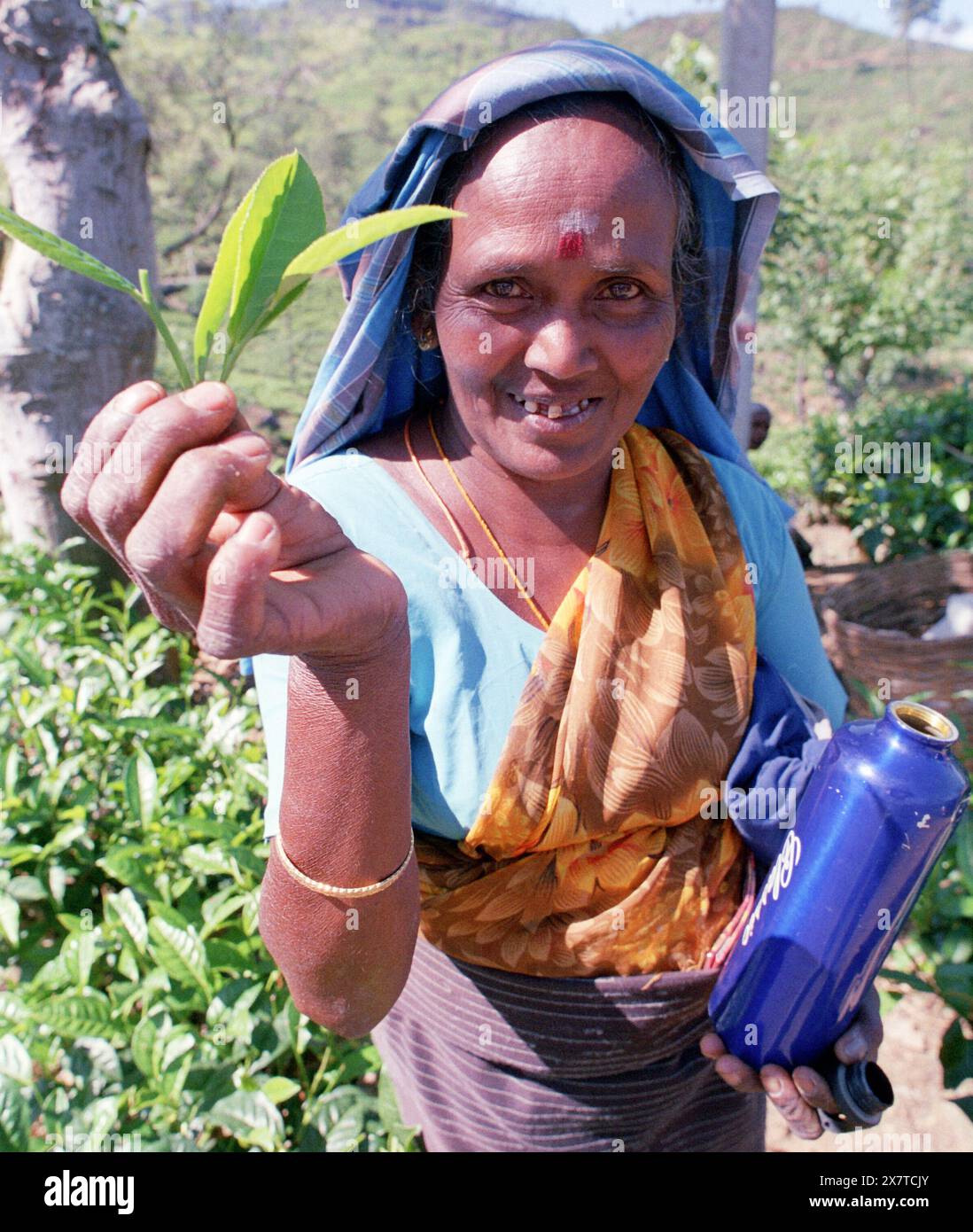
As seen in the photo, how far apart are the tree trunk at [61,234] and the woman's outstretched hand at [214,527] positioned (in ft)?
8.04

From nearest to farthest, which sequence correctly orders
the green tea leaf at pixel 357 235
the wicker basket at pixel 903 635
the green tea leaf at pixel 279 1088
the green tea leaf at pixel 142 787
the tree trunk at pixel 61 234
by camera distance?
the green tea leaf at pixel 357 235 → the green tea leaf at pixel 279 1088 → the green tea leaf at pixel 142 787 → the tree trunk at pixel 61 234 → the wicker basket at pixel 903 635

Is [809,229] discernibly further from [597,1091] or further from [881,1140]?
[597,1091]

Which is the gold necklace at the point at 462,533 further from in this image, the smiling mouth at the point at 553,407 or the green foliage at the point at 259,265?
the green foliage at the point at 259,265

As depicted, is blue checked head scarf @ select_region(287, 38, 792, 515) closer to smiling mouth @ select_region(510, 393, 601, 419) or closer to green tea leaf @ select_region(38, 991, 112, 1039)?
smiling mouth @ select_region(510, 393, 601, 419)

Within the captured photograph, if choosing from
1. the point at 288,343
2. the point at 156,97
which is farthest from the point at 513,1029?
the point at 156,97

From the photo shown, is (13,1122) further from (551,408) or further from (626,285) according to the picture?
(626,285)

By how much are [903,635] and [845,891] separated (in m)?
2.43

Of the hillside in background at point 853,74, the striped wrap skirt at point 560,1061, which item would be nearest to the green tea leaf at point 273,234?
the striped wrap skirt at point 560,1061

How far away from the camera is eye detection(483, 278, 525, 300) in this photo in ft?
3.74

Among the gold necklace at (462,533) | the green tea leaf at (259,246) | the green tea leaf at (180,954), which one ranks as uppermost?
the green tea leaf at (259,246)

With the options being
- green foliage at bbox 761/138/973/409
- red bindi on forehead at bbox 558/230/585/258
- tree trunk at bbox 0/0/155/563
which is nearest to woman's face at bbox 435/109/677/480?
red bindi on forehead at bbox 558/230/585/258

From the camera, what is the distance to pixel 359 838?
A: 93cm

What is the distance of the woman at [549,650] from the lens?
1.05 m

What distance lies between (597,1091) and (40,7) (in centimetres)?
311
